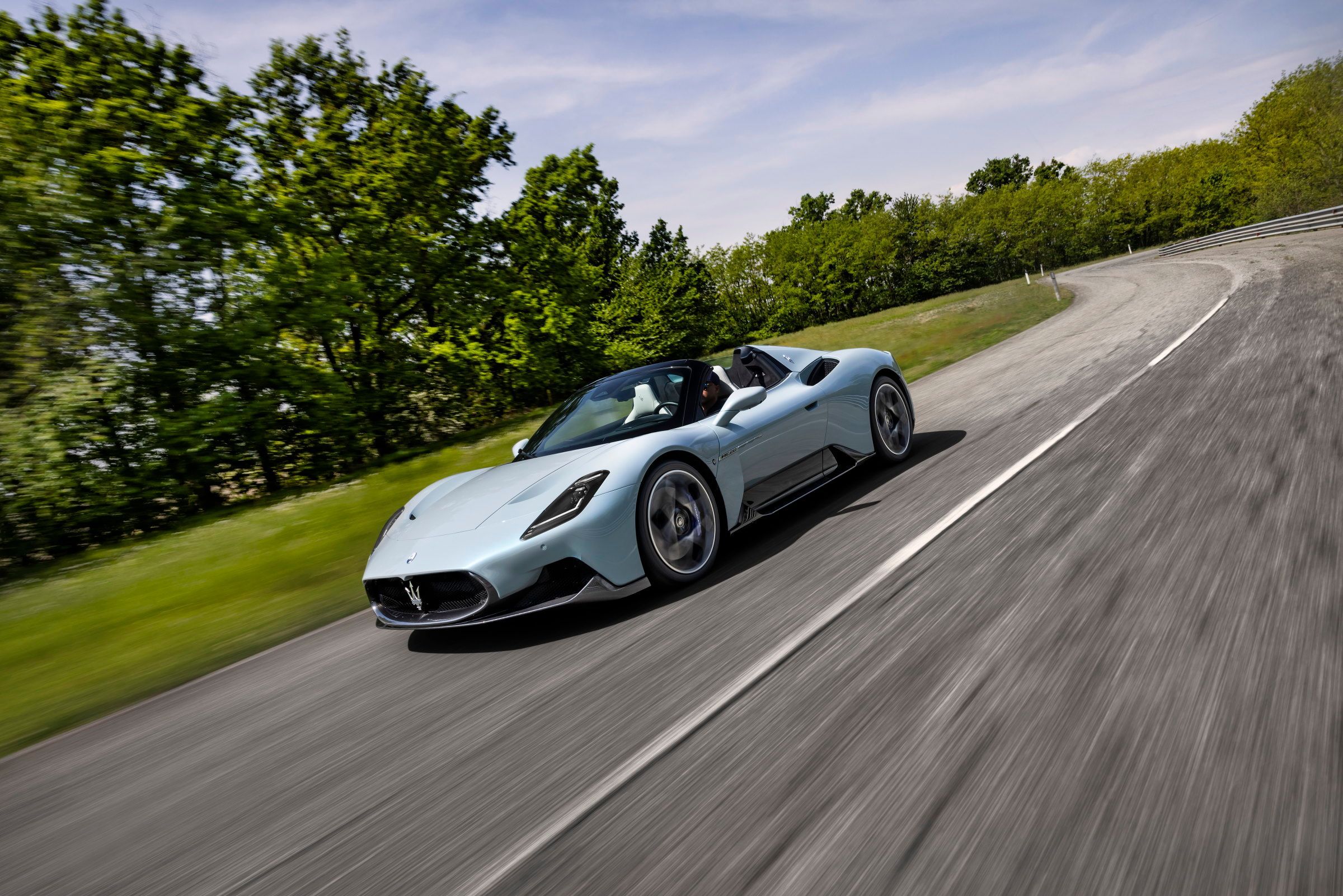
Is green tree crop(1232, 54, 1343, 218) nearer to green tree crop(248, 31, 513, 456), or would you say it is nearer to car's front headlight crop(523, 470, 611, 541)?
green tree crop(248, 31, 513, 456)

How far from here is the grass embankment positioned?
5.27 m

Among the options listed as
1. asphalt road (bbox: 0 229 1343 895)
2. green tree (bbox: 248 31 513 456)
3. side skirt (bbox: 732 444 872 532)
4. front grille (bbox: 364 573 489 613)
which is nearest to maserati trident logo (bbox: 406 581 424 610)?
front grille (bbox: 364 573 489 613)

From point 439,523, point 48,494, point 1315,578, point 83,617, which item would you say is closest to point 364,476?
point 48,494

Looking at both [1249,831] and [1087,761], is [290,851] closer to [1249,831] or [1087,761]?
[1087,761]

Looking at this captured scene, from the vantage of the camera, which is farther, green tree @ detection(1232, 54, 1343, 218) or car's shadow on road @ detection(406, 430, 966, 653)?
green tree @ detection(1232, 54, 1343, 218)

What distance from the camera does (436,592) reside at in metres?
4.39

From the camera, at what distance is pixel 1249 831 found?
1944 millimetres

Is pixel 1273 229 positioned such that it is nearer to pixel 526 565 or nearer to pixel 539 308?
pixel 539 308

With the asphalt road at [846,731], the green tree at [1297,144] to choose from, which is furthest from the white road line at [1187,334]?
the green tree at [1297,144]

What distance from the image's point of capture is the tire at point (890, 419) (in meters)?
6.83

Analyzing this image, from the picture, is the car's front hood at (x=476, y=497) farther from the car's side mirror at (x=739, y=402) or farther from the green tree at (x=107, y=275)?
the green tree at (x=107, y=275)

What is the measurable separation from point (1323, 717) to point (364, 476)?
1452 cm

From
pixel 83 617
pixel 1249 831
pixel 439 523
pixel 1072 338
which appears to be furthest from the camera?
pixel 1072 338

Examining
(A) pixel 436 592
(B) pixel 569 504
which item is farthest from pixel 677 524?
(A) pixel 436 592
